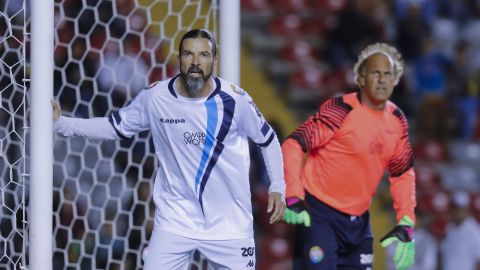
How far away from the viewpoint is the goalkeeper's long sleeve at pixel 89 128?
472 cm

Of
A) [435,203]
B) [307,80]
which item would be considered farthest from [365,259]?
[307,80]

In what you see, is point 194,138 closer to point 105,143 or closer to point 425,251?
point 105,143

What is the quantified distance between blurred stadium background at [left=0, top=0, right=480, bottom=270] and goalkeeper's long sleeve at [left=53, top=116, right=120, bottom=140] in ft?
1.59

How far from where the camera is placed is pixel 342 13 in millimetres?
10195

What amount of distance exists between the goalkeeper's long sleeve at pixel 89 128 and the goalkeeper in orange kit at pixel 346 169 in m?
0.95

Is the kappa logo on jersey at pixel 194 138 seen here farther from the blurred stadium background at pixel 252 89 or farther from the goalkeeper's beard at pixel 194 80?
the blurred stadium background at pixel 252 89

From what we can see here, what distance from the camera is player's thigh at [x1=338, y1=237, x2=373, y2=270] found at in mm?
5312

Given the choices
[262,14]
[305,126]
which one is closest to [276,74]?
[262,14]

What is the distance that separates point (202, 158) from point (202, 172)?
0.06 metres

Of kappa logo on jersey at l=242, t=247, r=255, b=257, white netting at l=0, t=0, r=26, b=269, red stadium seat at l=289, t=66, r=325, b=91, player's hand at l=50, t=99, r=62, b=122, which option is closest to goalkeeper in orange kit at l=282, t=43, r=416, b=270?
kappa logo on jersey at l=242, t=247, r=255, b=257

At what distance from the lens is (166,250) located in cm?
454

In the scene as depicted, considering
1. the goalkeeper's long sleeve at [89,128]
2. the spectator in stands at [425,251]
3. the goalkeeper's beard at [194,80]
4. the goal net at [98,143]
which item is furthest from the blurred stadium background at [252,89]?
the goalkeeper's beard at [194,80]

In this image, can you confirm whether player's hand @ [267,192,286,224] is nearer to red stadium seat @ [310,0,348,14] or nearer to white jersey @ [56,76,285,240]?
white jersey @ [56,76,285,240]

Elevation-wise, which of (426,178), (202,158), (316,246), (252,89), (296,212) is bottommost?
(316,246)
